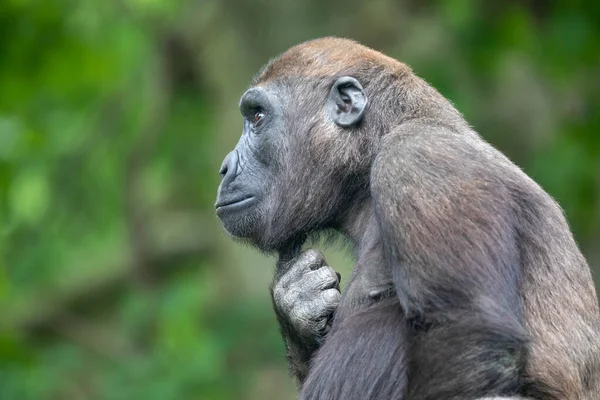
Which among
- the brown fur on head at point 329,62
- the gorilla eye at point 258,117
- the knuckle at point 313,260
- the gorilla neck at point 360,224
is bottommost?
the knuckle at point 313,260

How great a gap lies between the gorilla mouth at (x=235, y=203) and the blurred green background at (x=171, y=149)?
3.69m

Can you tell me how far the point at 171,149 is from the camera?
38.2 feet

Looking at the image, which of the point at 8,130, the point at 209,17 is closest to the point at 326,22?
the point at 209,17

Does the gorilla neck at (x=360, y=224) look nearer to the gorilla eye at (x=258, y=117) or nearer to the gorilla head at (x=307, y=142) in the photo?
the gorilla head at (x=307, y=142)

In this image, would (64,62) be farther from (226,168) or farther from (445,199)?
(445,199)

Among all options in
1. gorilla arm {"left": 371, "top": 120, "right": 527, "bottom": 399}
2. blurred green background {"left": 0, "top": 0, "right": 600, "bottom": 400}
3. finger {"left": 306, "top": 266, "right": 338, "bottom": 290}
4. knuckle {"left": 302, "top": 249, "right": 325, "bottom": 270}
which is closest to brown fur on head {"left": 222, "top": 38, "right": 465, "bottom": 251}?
knuckle {"left": 302, "top": 249, "right": 325, "bottom": 270}

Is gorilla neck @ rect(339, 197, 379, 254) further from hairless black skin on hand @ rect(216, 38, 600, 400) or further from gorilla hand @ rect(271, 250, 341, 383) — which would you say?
gorilla hand @ rect(271, 250, 341, 383)

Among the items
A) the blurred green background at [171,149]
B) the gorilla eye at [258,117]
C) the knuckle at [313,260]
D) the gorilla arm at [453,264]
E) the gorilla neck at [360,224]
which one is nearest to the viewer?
the gorilla arm at [453,264]

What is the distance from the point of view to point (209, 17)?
34.0 ft

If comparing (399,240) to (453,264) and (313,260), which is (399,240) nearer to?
(453,264)

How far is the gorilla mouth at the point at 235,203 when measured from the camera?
4.95 m

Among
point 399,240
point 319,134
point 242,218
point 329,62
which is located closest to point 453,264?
point 399,240

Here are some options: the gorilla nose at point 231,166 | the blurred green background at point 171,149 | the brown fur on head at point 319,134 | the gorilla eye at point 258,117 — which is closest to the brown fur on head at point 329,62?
the brown fur on head at point 319,134

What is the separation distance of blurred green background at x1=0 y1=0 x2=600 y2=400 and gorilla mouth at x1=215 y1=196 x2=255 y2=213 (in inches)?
145
